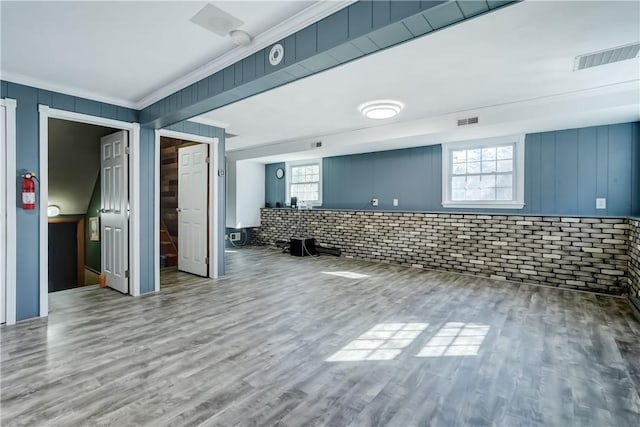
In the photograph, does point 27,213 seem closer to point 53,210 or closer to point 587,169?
point 53,210

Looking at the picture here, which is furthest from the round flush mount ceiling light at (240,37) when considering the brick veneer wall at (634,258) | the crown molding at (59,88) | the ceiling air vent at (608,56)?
the brick veneer wall at (634,258)

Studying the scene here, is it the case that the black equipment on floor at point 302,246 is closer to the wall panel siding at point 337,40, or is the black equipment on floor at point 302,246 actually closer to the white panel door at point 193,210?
the white panel door at point 193,210

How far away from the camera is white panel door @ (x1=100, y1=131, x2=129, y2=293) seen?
4105 mm

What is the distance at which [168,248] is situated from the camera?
6.02 metres

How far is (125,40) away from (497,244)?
17.1 feet

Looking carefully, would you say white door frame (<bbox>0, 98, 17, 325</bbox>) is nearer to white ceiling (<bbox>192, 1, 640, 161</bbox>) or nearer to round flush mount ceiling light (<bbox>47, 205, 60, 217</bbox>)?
white ceiling (<bbox>192, 1, 640, 161</bbox>)

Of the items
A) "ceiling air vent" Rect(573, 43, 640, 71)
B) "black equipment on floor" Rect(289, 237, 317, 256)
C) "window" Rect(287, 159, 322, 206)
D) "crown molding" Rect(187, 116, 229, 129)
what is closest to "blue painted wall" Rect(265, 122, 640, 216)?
"window" Rect(287, 159, 322, 206)

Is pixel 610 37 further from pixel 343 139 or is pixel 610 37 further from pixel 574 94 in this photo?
pixel 343 139

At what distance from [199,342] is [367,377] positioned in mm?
1411

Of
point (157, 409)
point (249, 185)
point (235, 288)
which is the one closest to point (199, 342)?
point (157, 409)

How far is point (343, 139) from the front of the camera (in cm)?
576

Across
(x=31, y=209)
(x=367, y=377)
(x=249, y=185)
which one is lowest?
(x=367, y=377)

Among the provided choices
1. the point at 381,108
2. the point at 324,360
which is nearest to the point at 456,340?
the point at 324,360

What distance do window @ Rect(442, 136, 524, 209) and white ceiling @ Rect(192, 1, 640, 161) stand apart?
402 millimetres
